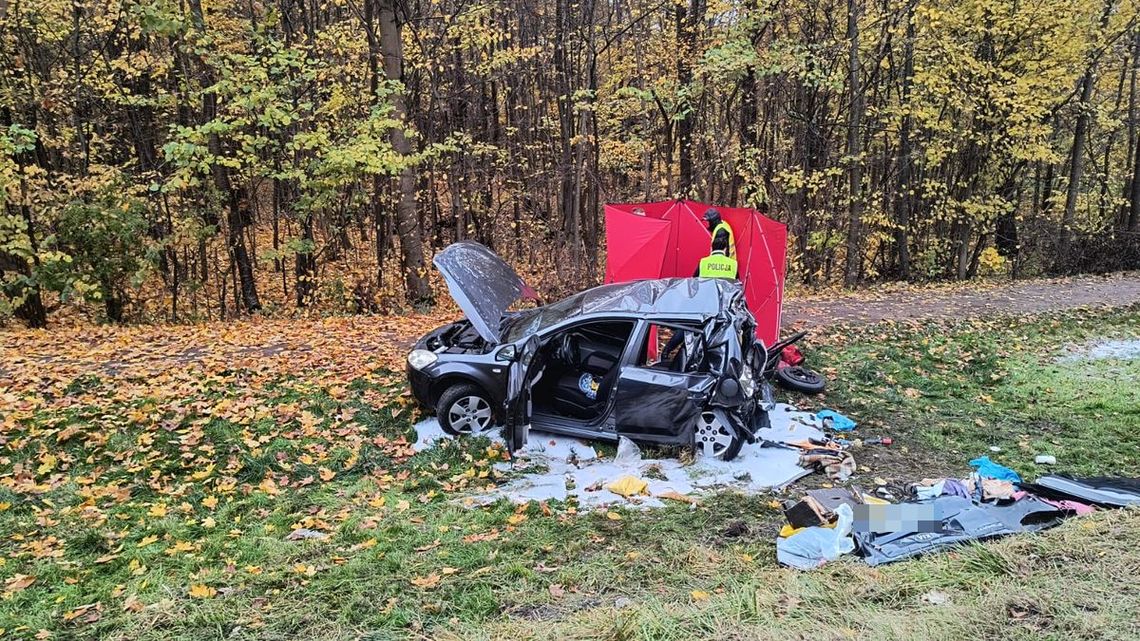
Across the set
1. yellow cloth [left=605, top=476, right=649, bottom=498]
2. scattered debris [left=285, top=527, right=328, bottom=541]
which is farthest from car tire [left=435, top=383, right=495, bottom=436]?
scattered debris [left=285, top=527, right=328, bottom=541]

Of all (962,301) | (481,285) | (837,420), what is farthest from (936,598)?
(962,301)

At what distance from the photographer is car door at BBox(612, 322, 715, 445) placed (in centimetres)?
594

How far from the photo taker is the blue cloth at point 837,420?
699 centimetres

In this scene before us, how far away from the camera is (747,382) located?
609cm

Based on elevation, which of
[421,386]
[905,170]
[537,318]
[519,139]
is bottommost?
[421,386]

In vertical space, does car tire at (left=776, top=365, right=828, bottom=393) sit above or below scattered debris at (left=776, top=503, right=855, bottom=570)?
below

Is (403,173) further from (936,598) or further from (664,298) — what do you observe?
(936,598)

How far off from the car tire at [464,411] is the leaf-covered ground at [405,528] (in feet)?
1.23

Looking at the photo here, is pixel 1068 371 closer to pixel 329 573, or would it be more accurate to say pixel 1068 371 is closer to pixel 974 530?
pixel 974 530

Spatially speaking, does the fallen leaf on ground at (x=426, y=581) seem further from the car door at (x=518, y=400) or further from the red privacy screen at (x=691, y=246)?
Result: the red privacy screen at (x=691, y=246)

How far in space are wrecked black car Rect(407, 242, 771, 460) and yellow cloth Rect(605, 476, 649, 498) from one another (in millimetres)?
643

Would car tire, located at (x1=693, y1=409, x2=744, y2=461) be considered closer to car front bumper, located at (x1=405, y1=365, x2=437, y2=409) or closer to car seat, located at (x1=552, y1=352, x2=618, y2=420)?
car seat, located at (x1=552, y1=352, x2=618, y2=420)

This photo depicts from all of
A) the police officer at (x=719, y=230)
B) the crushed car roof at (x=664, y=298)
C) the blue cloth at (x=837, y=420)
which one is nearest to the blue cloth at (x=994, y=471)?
the blue cloth at (x=837, y=420)

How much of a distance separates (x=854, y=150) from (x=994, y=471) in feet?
46.5
